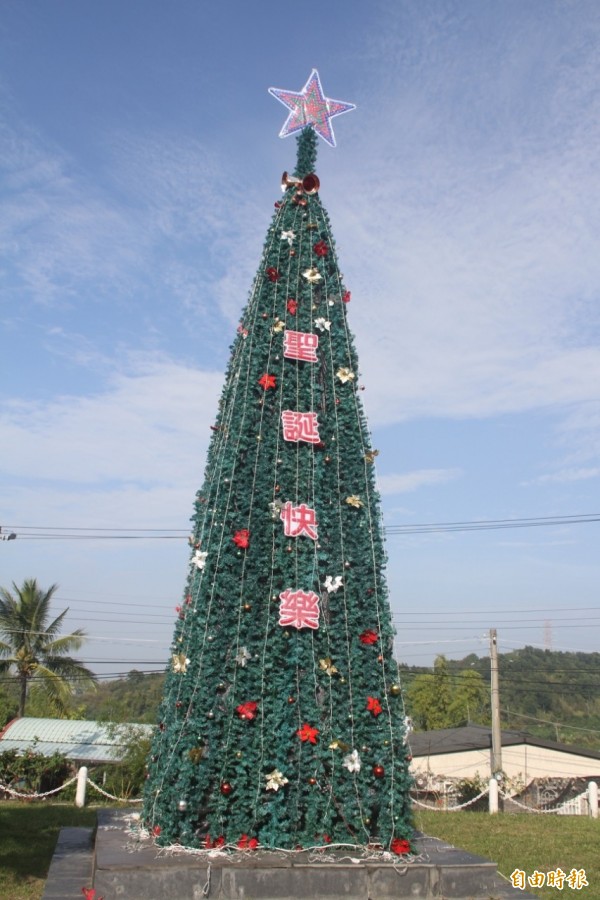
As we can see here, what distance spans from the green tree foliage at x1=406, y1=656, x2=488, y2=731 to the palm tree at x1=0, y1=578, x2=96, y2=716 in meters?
17.2

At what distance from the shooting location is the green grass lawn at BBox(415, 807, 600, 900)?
731cm

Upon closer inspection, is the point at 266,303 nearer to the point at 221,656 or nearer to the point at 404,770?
the point at 221,656

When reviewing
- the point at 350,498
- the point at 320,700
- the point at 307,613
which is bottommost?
the point at 320,700

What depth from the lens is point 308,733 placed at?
5.66 m

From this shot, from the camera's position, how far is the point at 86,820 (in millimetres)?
9797

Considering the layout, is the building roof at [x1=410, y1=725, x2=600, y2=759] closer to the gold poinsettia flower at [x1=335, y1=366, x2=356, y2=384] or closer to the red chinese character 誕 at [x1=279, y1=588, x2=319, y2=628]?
the red chinese character 誕 at [x1=279, y1=588, x2=319, y2=628]

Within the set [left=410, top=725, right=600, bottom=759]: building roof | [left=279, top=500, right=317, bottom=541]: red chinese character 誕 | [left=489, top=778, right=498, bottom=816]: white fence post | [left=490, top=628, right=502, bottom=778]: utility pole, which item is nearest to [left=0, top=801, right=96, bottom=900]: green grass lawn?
[left=279, top=500, right=317, bottom=541]: red chinese character 誕

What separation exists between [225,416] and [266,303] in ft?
3.68

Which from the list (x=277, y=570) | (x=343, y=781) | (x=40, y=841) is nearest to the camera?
(x=343, y=781)

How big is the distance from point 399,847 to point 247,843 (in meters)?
1.17

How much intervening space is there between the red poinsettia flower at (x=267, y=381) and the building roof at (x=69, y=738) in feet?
32.9

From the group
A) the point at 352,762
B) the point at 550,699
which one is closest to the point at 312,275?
the point at 352,762

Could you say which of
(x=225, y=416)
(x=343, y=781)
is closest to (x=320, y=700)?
(x=343, y=781)

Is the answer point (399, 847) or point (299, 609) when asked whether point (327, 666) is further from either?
point (399, 847)
